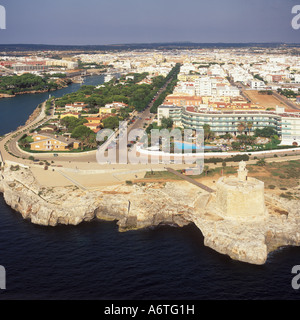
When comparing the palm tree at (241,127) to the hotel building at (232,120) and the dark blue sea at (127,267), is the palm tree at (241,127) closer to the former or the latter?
the hotel building at (232,120)

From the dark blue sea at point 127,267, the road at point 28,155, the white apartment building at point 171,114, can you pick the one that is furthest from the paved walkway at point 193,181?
the white apartment building at point 171,114

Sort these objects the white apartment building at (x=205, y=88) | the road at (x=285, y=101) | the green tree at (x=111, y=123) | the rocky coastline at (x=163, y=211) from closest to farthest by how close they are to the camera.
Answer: the rocky coastline at (x=163, y=211) < the green tree at (x=111, y=123) < the road at (x=285, y=101) < the white apartment building at (x=205, y=88)

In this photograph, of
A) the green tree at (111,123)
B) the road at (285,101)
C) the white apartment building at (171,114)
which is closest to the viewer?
the green tree at (111,123)

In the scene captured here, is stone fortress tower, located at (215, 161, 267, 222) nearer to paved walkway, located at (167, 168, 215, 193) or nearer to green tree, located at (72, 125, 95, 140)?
paved walkway, located at (167, 168, 215, 193)

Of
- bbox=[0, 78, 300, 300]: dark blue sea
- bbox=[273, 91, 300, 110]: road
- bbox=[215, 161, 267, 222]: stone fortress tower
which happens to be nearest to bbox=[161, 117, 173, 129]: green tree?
bbox=[273, 91, 300, 110]: road

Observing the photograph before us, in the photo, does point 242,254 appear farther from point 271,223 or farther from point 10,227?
point 10,227

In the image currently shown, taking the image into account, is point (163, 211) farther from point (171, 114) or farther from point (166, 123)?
point (171, 114)
